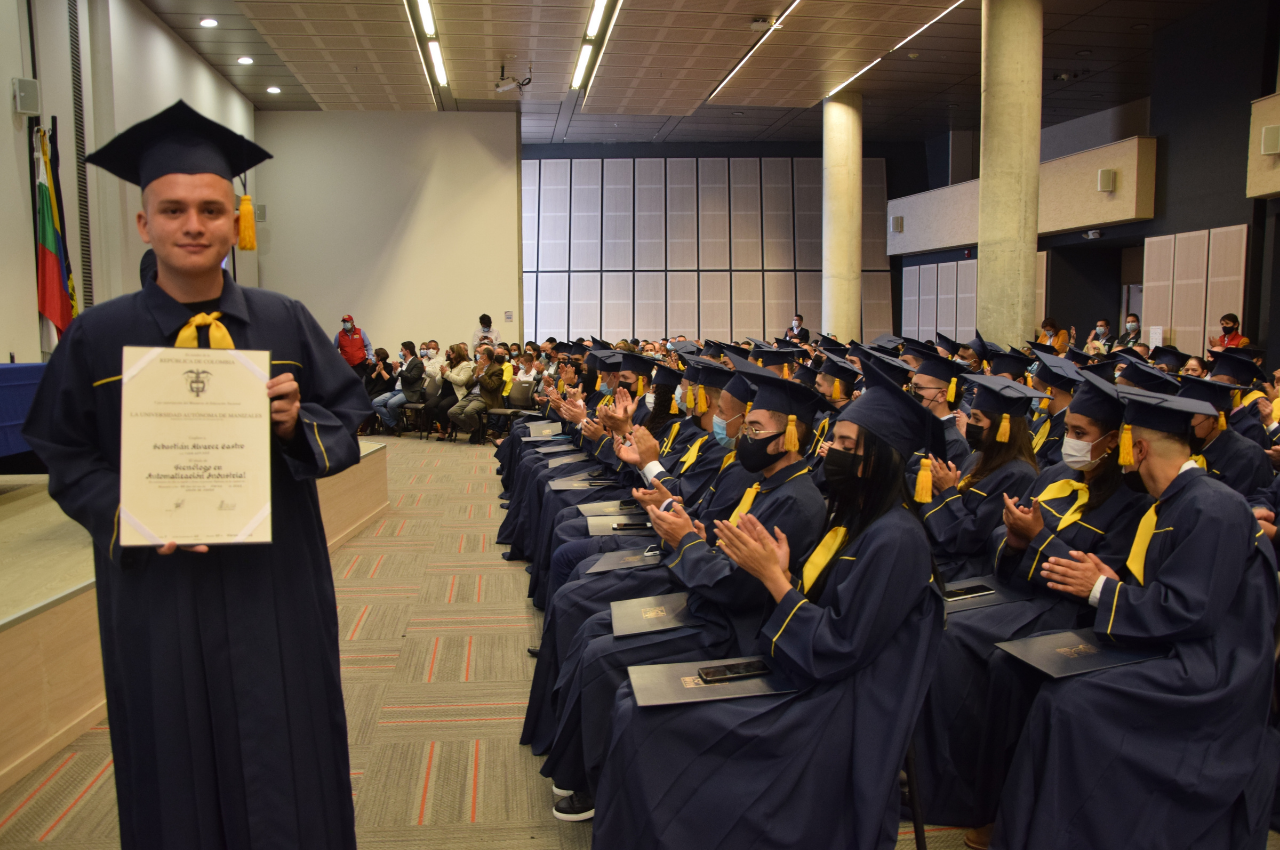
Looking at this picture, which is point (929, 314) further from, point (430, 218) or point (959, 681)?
point (959, 681)

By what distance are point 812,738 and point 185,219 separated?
69.7 inches

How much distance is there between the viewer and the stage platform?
10.0 ft

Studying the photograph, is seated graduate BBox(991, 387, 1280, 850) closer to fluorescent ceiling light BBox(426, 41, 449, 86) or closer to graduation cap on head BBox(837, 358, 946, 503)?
graduation cap on head BBox(837, 358, 946, 503)

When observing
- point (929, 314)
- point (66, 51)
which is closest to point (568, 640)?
point (66, 51)

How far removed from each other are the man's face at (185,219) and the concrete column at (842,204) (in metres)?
14.3

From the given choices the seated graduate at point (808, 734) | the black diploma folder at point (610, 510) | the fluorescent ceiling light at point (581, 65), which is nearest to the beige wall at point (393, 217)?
the fluorescent ceiling light at point (581, 65)

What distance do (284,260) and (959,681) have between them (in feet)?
50.3

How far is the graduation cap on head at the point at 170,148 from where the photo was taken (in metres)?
1.54

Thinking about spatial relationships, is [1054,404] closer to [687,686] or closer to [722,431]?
[722,431]

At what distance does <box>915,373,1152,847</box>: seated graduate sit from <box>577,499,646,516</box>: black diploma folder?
5.91ft

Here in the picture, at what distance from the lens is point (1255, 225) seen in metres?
11.6

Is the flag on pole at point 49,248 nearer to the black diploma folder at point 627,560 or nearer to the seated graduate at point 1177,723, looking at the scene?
the black diploma folder at point 627,560

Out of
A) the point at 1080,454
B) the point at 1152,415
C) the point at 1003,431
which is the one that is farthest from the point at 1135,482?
the point at 1003,431

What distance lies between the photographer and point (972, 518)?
3.55 metres
